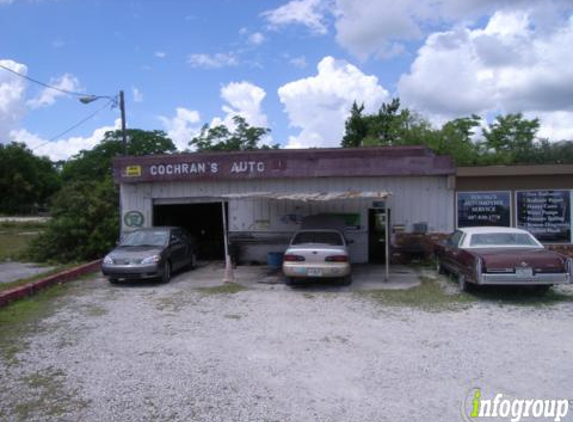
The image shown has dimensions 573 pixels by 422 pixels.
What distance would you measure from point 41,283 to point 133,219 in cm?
585

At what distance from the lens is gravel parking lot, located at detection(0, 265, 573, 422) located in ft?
15.8

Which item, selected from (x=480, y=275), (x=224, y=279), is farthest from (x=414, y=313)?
(x=224, y=279)

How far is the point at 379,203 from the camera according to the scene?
15.9 metres

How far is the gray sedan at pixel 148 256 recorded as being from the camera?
12.0 meters

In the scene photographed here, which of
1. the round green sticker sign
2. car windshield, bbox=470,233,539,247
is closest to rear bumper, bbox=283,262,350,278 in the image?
car windshield, bbox=470,233,539,247

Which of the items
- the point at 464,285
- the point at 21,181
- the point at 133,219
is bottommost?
the point at 464,285

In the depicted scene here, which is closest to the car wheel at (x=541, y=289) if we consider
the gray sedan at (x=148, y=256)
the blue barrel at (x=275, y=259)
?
the blue barrel at (x=275, y=259)

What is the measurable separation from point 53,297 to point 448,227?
1119 cm

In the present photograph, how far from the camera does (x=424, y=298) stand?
33.1 ft

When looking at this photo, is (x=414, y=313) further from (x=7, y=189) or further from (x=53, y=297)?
(x=7, y=189)

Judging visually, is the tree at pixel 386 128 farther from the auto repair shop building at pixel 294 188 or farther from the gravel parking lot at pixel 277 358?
the gravel parking lot at pixel 277 358

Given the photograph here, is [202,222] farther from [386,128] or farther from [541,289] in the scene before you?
[386,128]

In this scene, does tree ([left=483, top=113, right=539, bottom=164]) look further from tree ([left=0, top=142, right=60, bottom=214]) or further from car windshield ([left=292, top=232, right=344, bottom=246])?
tree ([left=0, top=142, right=60, bottom=214])

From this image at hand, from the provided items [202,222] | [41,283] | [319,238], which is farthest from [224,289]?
[202,222]
